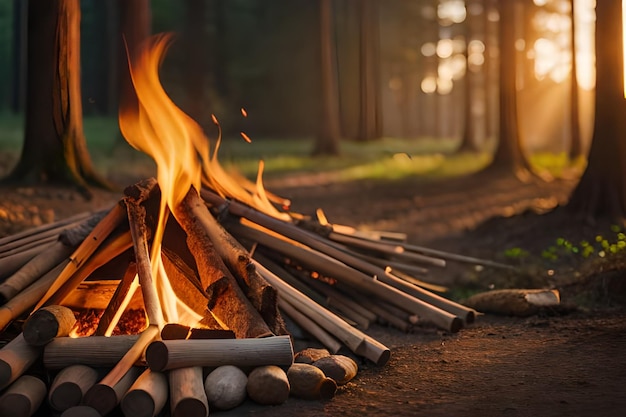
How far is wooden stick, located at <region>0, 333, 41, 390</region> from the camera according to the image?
4.77 metres

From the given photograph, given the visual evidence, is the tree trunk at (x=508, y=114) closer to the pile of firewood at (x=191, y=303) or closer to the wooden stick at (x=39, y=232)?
the pile of firewood at (x=191, y=303)

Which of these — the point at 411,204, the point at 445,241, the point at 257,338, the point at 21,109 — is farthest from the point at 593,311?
the point at 21,109

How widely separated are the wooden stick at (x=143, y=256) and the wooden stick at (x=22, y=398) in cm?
82

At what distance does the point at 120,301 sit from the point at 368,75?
100ft

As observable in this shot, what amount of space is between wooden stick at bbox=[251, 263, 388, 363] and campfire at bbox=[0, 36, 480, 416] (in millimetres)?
11

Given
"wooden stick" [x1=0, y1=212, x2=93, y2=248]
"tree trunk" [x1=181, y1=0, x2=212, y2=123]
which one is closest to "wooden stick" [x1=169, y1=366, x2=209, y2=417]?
"wooden stick" [x1=0, y1=212, x2=93, y2=248]

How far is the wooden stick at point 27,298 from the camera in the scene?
563 cm

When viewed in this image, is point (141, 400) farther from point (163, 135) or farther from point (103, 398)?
point (163, 135)

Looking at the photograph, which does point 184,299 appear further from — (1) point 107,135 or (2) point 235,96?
(2) point 235,96

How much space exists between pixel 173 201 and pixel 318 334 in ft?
5.37

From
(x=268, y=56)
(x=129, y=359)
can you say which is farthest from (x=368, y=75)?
(x=129, y=359)

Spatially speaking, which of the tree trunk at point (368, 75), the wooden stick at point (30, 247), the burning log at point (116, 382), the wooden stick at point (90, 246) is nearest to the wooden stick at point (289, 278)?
the wooden stick at point (90, 246)

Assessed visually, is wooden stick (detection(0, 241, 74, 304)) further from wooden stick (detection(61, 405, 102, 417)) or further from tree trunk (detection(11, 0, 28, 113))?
tree trunk (detection(11, 0, 28, 113))

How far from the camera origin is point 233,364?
16.5ft
